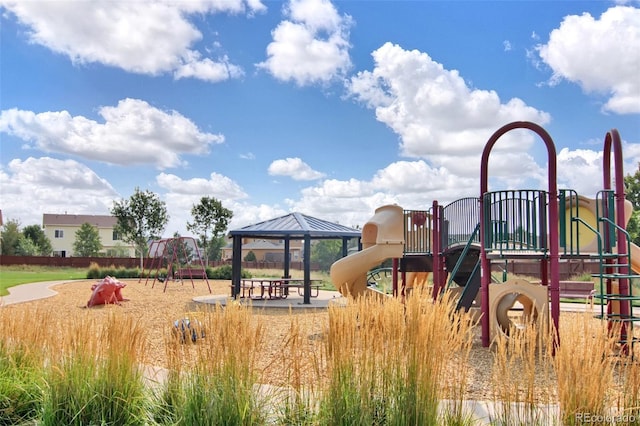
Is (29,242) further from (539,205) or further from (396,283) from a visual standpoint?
(539,205)

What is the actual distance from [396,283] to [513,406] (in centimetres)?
816

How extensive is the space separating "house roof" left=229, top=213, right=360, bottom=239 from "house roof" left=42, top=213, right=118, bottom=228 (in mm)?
55239

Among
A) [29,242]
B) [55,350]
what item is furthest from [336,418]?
[29,242]

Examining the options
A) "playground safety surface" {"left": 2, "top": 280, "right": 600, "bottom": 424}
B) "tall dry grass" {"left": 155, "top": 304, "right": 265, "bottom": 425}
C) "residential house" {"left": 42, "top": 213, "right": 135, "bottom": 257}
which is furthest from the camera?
"residential house" {"left": 42, "top": 213, "right": 135, "bottom": 257}

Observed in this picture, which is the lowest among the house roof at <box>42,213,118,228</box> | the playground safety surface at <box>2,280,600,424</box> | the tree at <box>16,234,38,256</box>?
the playground safety surface at <box>2,280,600,424</box>

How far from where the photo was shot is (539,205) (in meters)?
7.43

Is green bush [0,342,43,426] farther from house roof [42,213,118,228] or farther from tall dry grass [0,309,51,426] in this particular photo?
house roof [42,213,118,228]

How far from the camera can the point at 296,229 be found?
47.3ft

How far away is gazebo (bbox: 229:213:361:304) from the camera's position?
14.2m

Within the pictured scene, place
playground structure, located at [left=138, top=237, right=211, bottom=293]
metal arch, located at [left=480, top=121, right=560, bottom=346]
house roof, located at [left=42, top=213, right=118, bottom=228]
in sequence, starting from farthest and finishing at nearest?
house roof, located at [left=42, top=213, right=118, bottom=228] → playground structure, located at [left=138, top=237, right=211, bottom=293] → metal arch, located at [left=480, top=121, right=560, bottom=346]

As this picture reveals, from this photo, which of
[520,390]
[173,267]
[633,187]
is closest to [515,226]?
[520,390]

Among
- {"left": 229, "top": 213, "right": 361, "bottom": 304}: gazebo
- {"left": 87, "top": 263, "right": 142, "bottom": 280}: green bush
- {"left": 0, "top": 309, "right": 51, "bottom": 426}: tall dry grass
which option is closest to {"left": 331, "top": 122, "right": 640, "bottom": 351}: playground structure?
{"left": 0, "top": 309, "right": 51, "bottom": 426}: tall dry grass

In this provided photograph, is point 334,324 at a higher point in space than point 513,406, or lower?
higher

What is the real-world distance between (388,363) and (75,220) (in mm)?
73655
